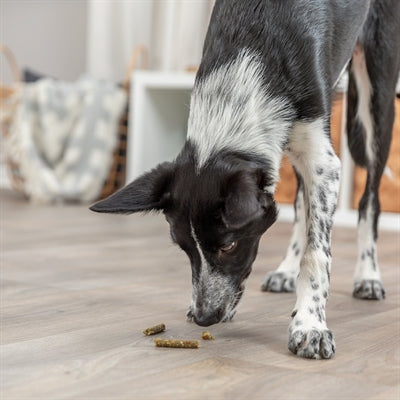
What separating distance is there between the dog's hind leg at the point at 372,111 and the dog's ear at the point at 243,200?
0.93 m

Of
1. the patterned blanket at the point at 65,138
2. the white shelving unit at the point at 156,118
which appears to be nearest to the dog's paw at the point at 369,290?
the white shelving unit at the point at 156,118

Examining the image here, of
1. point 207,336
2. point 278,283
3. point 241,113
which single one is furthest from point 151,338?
point 278,283

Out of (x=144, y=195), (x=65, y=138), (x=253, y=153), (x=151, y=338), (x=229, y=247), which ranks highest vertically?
(x=253, y=153)

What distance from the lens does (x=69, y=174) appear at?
16.8 ft

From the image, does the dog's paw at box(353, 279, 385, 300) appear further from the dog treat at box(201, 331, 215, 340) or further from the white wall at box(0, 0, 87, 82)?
the white wall at box(0, 0, 87, 82)

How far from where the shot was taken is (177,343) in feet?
6.02

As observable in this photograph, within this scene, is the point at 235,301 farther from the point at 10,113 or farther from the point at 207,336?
the point at 10,113

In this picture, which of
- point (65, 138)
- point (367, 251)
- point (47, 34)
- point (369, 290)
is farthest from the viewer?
point (47, 34)

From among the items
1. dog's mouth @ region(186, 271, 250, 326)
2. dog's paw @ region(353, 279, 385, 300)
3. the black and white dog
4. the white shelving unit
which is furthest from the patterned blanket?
dog's mouth @ region(186, 271, 250, 326)

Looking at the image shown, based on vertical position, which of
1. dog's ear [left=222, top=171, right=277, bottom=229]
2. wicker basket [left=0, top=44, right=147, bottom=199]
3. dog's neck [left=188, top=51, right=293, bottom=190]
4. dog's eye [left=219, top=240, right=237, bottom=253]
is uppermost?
dog's neck [left=188, top=51, right=293, bottom=190]

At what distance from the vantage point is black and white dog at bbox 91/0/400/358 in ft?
5.98

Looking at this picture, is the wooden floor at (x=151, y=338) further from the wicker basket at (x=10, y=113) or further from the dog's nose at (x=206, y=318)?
the wicker basket at (x=10, y=113)

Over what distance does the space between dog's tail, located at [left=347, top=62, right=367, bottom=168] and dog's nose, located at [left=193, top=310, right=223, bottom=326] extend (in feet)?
3.50

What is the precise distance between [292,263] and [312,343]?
879 millimetres
